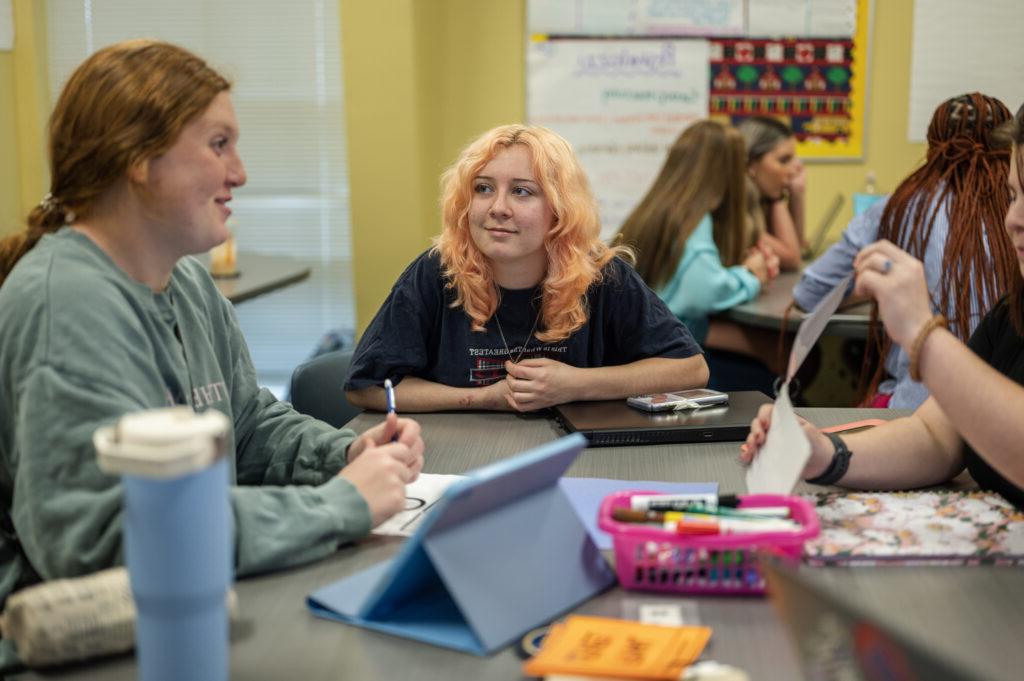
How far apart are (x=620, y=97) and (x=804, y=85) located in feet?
2.74

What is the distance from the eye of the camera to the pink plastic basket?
3.52 feet

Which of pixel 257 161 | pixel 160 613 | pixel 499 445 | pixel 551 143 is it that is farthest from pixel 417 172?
pixel 160 613

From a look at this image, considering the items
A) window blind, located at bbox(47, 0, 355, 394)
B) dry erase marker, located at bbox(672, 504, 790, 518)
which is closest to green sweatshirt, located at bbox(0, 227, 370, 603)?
dry erase marker, located at bbox(672, 504, 790, 518)

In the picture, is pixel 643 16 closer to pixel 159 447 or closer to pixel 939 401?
pixel 939 401

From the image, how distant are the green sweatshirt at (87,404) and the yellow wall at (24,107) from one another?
12.1ft

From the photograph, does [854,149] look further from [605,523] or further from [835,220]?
[605,523]

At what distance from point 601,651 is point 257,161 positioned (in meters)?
4.26

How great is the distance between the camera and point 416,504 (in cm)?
137

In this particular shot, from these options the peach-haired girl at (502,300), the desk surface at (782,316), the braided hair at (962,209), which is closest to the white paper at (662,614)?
the peach-haired girl at (502,300)

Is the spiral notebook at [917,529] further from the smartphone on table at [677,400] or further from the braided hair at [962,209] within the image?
the braided hair at [962,209]

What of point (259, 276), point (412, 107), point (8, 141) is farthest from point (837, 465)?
point (8, 141)

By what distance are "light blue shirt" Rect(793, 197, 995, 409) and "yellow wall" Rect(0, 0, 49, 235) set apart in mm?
3351

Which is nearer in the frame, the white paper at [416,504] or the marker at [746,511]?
the marker at [746,511]

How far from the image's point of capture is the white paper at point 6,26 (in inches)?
175
